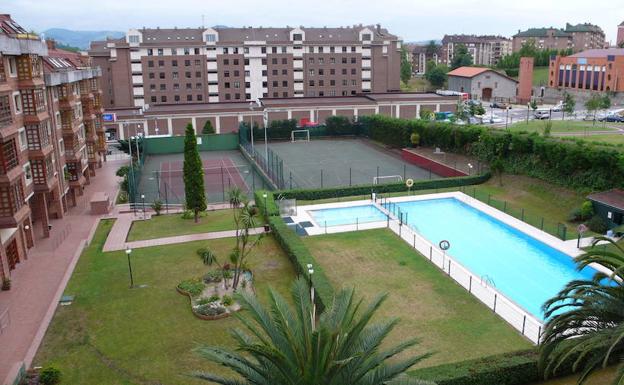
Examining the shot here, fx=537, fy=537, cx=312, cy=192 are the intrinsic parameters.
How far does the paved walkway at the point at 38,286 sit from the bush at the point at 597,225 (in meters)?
28.3

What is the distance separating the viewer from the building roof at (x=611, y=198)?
30237 mm

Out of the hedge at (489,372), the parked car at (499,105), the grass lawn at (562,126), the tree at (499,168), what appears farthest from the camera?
the parked car at (499,105)

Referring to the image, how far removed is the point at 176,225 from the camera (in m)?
34.5

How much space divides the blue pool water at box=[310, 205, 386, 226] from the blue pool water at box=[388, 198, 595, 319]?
86.0 inches

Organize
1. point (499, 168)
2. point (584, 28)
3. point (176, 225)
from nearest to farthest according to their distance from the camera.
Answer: point (176, 225)
point (499, 168)
point (584, 28)

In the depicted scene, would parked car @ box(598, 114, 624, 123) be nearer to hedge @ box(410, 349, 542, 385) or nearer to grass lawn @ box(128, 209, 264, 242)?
grass lawn @ box(128, 209, 264, 242)

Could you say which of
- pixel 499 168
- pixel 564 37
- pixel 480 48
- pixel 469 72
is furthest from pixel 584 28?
pixel 499 168

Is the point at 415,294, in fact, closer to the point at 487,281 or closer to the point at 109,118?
the point at 487,281

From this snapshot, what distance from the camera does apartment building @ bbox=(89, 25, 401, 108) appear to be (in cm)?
8362

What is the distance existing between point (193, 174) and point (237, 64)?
56.4m

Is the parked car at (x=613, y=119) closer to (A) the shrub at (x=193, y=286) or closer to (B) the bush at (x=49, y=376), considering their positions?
(A) the shrub at (x=193, y=286)

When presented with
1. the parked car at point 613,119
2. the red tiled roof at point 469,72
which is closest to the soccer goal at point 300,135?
the parked car at point 613,119

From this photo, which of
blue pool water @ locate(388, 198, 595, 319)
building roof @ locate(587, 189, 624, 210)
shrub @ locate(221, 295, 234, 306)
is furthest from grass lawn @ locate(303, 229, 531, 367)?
building roof @ locate(587, 189, 624, 210)

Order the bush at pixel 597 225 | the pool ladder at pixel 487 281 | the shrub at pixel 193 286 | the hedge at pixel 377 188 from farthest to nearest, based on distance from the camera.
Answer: the hedge at pixel 377 188 < the bush at pixel 597 225 < the pool ladder at pixel 487 281 < the shrub at pixel 193 286
